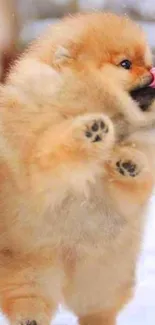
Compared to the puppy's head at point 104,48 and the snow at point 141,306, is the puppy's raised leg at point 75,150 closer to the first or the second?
the puppy's head at point 104,48

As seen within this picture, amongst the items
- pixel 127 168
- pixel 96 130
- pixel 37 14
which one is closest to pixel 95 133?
pixel 96 130

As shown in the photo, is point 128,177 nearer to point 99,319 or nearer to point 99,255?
point 99,255

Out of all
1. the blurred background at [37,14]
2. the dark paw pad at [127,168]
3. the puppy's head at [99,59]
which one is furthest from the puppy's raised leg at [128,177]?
the blurred background at [37,14]

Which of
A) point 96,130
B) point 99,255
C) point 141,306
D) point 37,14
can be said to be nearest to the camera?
point 96,130

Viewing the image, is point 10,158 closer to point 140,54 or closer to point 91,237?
point 91,237

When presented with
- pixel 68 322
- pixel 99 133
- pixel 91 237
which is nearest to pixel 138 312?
pixel 68 322

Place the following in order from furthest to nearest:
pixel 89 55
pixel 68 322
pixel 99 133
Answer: pixel 68 322 < pixel 89 55 < pixel 99 133

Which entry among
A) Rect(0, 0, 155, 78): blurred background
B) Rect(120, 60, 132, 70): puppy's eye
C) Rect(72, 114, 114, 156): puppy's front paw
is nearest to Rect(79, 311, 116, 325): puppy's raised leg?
Rect(72, 114, 114, 156): puppy's front paw
